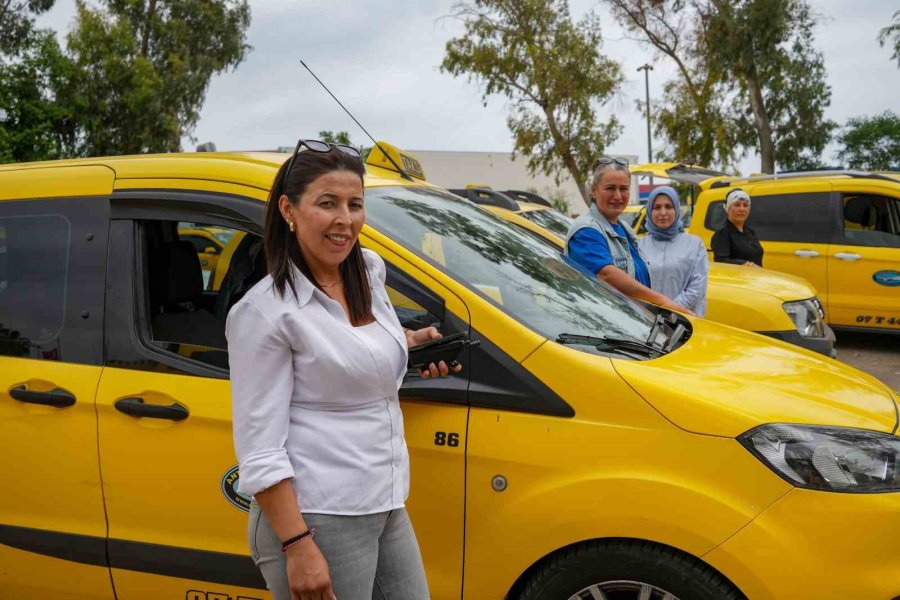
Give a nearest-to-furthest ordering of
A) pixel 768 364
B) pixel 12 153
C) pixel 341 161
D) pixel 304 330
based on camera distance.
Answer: pixel 304 330 < pixel 341 161 < pixel 768 364 < pixel 12 153

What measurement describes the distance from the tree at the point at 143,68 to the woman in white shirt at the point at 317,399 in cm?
2926

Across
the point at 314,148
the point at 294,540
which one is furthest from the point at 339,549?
the point at 314,148

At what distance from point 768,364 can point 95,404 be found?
2.17m

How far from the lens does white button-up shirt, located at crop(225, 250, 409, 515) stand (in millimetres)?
1847

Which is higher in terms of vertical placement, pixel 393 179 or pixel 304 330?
pixel 393 179

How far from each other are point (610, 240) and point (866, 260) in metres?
5.57

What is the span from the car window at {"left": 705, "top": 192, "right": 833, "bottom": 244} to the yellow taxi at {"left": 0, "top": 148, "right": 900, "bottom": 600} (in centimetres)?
659

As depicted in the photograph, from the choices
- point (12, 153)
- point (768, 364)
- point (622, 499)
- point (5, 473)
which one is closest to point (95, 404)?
point (5, 473)

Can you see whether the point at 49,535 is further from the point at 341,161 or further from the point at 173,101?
the point at 173,101

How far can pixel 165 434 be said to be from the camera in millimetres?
2666

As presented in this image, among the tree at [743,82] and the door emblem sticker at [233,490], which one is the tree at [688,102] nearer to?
the tree at [743,82]

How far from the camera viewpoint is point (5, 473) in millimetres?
2871

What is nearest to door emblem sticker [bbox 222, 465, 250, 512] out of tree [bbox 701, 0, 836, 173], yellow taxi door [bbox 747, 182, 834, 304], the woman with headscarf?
the woman with headscarf

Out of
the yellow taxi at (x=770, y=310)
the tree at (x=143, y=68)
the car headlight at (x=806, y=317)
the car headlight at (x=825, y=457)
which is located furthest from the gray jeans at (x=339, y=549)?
the tree at (x=143, y=68)
